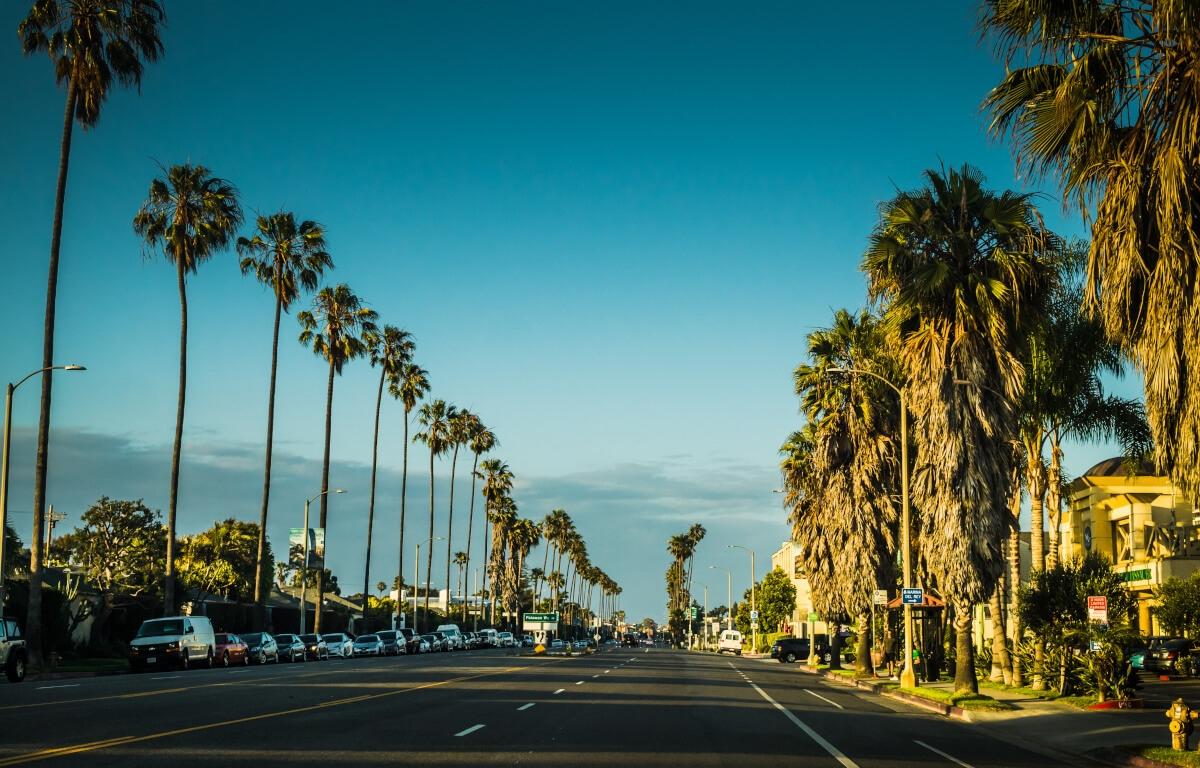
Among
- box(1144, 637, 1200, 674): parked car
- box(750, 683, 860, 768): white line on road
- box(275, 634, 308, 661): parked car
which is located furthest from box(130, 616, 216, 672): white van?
box(1144, 637, 1200, 674): parked car

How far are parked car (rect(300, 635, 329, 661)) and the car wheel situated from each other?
96.5 ft

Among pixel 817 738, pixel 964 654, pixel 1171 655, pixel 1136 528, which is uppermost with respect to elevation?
pixel 1136 528

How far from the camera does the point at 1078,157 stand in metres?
15.9

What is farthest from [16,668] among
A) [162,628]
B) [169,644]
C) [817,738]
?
[817,738]

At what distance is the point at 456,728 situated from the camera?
18.0 metres

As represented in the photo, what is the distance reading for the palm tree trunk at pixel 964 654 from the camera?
1170 inches

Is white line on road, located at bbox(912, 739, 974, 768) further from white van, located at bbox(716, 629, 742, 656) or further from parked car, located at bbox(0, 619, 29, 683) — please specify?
white van, located at bbox(716, 629, 742, 656)

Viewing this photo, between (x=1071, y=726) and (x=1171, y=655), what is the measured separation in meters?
25.3

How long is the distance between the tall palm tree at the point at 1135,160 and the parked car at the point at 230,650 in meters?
40.8

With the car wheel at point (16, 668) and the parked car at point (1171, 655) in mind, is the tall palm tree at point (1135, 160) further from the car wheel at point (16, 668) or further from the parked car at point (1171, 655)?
the parked car at point (1171, 655)

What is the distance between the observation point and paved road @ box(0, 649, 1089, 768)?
14.2 m

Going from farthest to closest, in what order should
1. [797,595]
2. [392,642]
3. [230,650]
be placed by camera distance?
[797,595] → [392,642] → [230,650]

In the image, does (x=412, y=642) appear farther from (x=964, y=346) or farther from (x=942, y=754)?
(x=942, y=754)

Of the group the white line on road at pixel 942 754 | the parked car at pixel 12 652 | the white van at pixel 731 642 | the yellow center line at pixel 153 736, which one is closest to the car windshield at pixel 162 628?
the parked car at pixel 12 652
